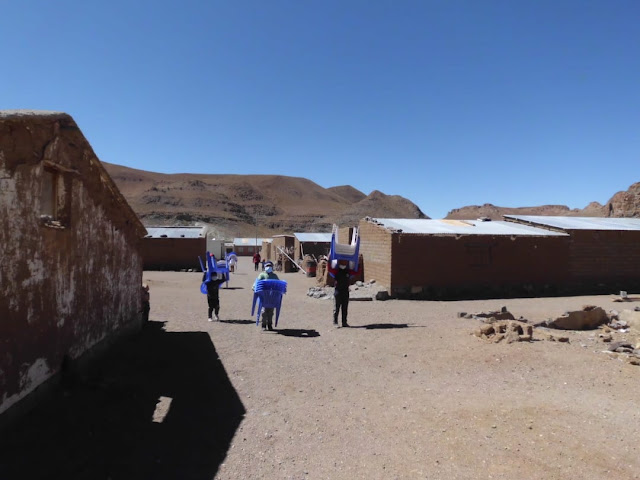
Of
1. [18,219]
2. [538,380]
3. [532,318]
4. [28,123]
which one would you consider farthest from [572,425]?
[532,318]

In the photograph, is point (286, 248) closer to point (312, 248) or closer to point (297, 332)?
point (312, 248)

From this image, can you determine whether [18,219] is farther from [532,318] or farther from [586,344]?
[532,318]

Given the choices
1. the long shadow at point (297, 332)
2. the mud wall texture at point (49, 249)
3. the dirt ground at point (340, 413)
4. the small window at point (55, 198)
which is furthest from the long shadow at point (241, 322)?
the small window at point (55, 198)

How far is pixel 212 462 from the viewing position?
405cm

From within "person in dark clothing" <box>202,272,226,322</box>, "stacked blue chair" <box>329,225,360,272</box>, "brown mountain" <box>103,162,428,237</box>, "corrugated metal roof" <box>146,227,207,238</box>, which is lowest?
"person in dark clothing" <box>202,272,226,322</box>

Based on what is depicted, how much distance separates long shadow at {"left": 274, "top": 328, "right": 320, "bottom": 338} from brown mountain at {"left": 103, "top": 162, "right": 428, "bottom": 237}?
71224 millimetres

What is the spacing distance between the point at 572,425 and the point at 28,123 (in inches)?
248

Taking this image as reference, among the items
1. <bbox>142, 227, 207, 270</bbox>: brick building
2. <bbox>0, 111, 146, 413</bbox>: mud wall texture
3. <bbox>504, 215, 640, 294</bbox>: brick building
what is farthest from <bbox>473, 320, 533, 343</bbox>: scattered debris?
<bbox>142, 227, 207, 270</bbox>: brick building

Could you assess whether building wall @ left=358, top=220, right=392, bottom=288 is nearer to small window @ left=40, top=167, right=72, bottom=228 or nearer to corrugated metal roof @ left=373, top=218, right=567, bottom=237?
corrugated metal roof @ left=373, top=218, right=567, bottom=237

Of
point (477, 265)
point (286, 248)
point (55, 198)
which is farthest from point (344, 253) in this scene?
point (286, 248)

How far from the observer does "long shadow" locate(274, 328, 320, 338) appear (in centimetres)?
978

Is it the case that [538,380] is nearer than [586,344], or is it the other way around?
[538,380]

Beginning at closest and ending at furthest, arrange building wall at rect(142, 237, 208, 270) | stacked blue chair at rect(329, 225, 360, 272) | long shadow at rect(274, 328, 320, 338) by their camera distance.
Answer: long shadow at rect(274, 328, 320, 338) < stacked blue chair at rect(329, 225, 360, 272) < building wall at rect(142, 237, 208, 270)

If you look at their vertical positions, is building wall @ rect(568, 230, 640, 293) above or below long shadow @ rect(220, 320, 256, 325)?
above
